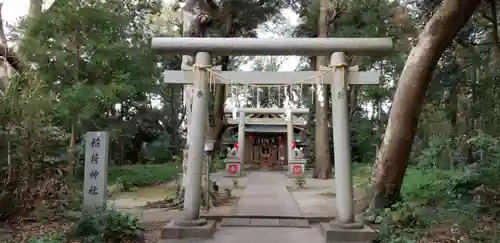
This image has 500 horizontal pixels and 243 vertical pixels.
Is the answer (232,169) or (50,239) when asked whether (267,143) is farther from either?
(50,239)

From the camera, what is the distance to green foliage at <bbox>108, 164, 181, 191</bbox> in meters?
16.3

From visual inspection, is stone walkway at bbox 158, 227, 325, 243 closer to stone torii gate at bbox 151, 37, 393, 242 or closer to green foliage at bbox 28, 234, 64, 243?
stone torii gate at bbox 151, 37, 393, 242

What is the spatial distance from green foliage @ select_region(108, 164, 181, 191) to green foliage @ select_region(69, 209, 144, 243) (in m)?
9.29

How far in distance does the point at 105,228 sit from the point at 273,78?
353cm

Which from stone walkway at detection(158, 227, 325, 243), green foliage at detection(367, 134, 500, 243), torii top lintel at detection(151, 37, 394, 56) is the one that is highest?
torii top lintel at detection(151, 37, 394, 56)

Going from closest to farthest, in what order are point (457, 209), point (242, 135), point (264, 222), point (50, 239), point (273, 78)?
point (50, 239), point (273, 78), point (457, 209), point (264, 222), point (242, 135)

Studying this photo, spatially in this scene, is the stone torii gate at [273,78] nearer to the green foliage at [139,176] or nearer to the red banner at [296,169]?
the green foliage at [139,176]

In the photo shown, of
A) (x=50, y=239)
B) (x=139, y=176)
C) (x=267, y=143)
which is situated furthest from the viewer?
(x=267, y=143)

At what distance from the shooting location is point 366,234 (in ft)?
22.5

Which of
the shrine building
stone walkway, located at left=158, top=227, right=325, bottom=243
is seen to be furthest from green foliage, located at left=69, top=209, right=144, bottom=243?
the shrine building

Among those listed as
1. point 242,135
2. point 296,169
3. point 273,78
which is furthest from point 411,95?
point 242,135

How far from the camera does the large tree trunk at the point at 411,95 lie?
7973mm

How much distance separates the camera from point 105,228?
20.3 feet

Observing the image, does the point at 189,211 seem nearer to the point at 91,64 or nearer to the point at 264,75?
the point at 264,75
